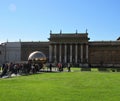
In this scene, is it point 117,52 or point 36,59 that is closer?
point 36,59

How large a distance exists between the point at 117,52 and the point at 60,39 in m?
20.6

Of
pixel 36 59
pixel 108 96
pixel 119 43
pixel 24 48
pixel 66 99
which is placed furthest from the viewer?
pixel 24 48

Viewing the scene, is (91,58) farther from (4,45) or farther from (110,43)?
(4,45)

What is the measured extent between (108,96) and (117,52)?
89.9 m

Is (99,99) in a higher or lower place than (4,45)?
lower

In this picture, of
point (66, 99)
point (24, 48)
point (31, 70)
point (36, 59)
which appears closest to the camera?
point (66, 99)

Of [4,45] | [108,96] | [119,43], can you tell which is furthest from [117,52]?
[108,96]

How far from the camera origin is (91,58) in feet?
355

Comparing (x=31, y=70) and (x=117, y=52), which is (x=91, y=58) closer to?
(x=117, y=52)

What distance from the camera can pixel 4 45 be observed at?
119312 mm

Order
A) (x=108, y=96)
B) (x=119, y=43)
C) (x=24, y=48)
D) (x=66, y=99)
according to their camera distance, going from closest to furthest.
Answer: (x=66, y=99) < (x=108, y=96) < (x=119, y=43) < (x=24, y=48)

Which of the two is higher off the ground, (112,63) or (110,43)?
(110,43)

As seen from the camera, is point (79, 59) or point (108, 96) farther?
point (79, 59)

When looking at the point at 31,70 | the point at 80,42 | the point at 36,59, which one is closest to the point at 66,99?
the point at 31,70
